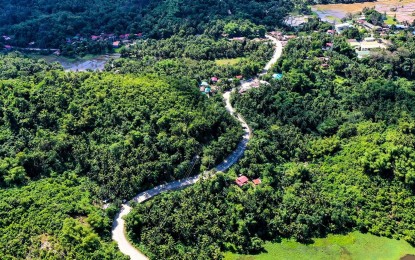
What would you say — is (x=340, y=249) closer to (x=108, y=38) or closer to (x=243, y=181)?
(x=243, y=181)

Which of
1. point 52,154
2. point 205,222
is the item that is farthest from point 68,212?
point 205,222

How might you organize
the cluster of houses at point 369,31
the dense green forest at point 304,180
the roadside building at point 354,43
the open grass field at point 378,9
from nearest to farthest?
the dense green forest at point 304,180 → the cluster of houses at point 369,31 → the roadside building at point 354,43 → the open grass field at point 378,9

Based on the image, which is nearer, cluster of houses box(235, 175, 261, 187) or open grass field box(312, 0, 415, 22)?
cluster of houses box(235, 175, 261, 187)

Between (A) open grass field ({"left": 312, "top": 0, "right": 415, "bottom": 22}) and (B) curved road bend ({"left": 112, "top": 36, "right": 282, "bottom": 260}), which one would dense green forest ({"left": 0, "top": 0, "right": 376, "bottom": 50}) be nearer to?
(A) open grass field ({"left": 312, "top": 0, "right": 415, "bottom": 22})

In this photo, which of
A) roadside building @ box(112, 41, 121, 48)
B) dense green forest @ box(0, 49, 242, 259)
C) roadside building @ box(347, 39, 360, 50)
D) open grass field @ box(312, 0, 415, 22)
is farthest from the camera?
open grass field @ box(312, 0, 415, 22)

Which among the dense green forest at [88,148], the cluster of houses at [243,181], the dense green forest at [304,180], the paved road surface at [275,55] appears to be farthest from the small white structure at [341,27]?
the cluster of houses at [243,181]

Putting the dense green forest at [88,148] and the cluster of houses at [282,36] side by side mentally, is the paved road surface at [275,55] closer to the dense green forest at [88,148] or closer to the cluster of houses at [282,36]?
the cluster of houses at [282,36]

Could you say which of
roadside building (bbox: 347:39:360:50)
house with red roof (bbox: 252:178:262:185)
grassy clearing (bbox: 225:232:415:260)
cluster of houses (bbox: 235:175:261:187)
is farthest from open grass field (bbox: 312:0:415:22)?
grassy clearing (bbox: 225:232:415:260)
